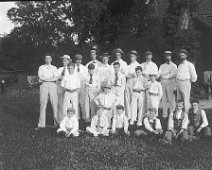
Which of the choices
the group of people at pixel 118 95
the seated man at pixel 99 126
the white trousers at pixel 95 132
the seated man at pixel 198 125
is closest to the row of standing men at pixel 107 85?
the group of people at pixel 118 95

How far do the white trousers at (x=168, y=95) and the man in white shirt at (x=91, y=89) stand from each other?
2157 millimetres

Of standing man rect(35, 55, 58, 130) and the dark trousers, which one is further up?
standing man rect(35, 55, 58, 130)

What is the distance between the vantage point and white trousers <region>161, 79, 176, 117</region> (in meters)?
13.2

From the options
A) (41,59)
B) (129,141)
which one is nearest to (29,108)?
(129,141)

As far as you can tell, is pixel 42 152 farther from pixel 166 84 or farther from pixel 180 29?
pixel 180 29

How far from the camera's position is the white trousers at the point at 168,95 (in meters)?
13.2

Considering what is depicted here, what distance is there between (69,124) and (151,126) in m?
1.94

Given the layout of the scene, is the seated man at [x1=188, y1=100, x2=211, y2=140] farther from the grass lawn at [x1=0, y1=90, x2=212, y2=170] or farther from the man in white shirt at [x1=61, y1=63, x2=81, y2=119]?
the man in white shirt at [x1=61, y1=63, x2=81, y2=119]

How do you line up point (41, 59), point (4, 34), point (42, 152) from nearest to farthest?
point (42, 152) → point (41, 59) → point (4, 34)

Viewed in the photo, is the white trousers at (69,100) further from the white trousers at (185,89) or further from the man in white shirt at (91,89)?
the white trousers at (185,89)

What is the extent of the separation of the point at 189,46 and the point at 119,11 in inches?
182

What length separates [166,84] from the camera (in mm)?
13258

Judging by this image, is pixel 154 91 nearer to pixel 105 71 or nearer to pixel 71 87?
pixel 105 71

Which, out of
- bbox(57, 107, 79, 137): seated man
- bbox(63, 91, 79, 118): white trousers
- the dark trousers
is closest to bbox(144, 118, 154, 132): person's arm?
the dark trousers
